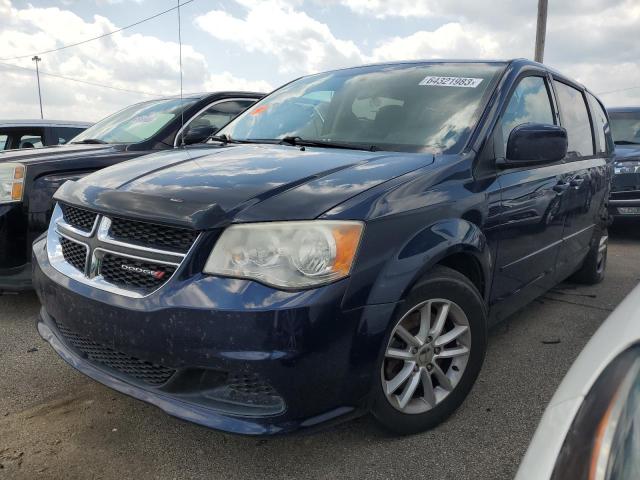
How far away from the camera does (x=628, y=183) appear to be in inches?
266

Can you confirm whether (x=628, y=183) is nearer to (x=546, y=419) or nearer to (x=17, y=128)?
(x=546, y=419)

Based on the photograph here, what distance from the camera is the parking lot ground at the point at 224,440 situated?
198 cm

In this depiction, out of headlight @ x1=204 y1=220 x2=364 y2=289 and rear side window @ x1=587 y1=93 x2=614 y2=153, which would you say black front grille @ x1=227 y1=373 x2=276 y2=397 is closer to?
headlight @ x1=204 y1=220 x2=364 y2=289

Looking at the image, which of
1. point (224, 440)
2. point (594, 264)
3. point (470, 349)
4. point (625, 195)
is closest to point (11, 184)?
point (224, 440)

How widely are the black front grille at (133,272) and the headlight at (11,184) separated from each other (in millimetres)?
1700

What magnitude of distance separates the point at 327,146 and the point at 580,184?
1838mm

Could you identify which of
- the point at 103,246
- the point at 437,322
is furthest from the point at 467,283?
the point at 103,246

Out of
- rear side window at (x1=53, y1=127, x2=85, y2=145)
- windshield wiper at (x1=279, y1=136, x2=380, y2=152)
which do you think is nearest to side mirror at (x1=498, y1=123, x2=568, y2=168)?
windshield wiper at (x1=279, y1=136, x2=380, y2=152)

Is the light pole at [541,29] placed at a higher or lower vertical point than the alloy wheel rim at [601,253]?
higher

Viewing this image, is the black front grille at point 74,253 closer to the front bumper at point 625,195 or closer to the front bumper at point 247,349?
the front bumper at point 247,349

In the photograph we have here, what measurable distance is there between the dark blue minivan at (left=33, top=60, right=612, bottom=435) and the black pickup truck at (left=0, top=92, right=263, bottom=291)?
1.04 meters

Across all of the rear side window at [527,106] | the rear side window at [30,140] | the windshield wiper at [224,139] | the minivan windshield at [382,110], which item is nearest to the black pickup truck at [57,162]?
the windshield wiper at [224,139]

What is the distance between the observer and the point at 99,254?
2.00m

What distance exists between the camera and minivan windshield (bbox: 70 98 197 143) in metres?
4.32
